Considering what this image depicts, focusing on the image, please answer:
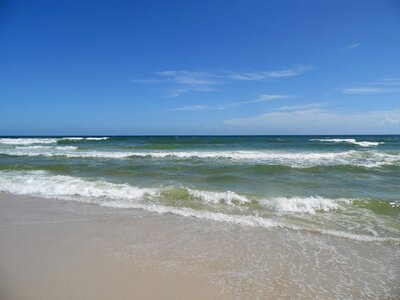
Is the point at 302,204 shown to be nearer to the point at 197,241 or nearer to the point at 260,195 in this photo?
the point at 260,195

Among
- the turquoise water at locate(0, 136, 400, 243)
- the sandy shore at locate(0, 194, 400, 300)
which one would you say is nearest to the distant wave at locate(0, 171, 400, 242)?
the turquoise water at locate(0, 136, 400, 243)

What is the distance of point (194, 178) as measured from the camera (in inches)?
431

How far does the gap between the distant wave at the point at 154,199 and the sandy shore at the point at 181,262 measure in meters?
0.40

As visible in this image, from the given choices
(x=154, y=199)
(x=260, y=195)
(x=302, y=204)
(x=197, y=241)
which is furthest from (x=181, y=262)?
(x=260, y=195)

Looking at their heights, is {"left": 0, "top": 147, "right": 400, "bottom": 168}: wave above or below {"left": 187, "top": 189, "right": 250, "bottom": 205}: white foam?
above

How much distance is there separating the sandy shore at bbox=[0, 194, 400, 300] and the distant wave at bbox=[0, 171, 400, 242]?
0.40 metres

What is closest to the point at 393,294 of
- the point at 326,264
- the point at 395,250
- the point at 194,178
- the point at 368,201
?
the point at 326,264

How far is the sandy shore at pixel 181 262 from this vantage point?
131 inches

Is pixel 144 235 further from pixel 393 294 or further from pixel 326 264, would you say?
pixel 393 294

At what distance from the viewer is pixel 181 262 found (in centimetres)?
402

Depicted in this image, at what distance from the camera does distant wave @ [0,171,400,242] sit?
234 inches

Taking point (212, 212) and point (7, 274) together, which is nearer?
point (7, 274)

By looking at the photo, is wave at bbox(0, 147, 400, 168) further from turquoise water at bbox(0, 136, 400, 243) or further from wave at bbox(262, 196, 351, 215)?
wave at bbox(262, 196, 351, 215)

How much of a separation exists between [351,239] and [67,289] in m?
4.56
